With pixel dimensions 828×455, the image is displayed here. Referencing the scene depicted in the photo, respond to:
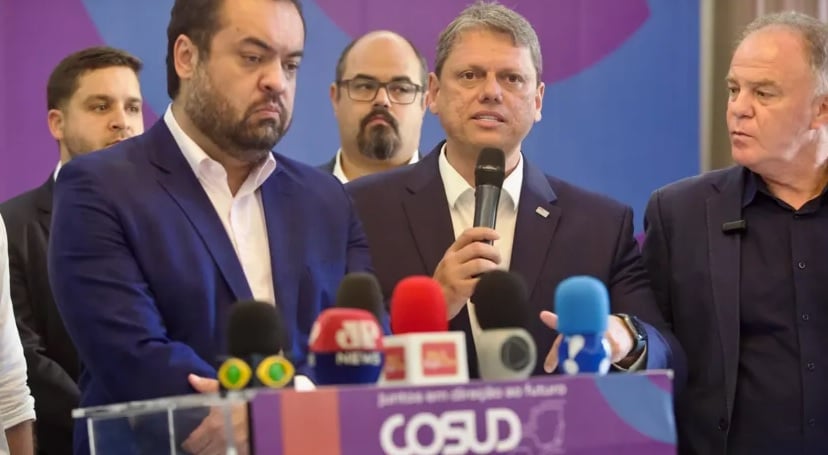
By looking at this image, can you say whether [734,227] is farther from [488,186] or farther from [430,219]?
[488,186]

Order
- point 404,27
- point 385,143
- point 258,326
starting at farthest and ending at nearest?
1. point 404,27
2. point 385,143
3. point 258,326

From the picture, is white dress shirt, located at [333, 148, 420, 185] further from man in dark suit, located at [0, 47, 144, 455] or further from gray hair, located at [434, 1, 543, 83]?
gray hair, located at [434, 1, 543, 83]

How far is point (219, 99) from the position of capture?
2.59 m

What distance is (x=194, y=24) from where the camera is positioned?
105 inches

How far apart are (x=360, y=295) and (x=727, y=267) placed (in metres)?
1.58

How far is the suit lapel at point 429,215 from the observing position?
9.94 ft

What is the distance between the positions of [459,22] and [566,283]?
5.25 feet

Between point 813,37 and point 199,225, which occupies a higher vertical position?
point 813,37

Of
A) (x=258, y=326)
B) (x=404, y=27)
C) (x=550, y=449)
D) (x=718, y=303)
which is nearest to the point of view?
(x=550, y=449)

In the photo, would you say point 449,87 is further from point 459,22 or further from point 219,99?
point 219,99

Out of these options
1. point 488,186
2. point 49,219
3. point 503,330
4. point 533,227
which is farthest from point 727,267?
point 49,219

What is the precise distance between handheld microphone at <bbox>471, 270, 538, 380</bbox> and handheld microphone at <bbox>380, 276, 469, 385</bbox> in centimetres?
5

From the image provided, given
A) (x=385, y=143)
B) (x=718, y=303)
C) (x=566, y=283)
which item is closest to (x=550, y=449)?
(x=566, y=283)

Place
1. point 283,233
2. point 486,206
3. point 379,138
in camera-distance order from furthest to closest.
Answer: point 379,138
point 283,233
point 486,206
